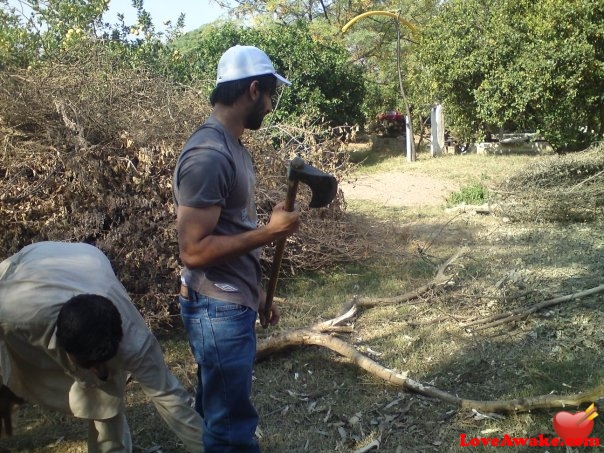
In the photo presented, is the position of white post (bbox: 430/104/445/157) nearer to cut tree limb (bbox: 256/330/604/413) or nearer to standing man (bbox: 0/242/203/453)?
cut tree limb (bbox: 256/330/604/413)

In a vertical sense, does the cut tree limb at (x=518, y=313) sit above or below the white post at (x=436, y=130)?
below

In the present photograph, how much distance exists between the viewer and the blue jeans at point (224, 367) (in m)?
2.18

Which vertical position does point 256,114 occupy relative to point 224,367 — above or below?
above

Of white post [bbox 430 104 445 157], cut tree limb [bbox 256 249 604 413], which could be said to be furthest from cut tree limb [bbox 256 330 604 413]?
white post [bbox 430 104 445 157]

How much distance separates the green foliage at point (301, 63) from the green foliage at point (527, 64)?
226 centimetres

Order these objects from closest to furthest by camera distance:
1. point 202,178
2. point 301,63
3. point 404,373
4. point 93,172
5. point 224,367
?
point 202,178 < point 224,367 < point 404,373 < point 93,172 < point 301,63

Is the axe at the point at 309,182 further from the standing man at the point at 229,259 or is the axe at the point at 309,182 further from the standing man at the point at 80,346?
the standing man at the point at 80,346

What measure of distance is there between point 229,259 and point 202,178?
0.98 ft

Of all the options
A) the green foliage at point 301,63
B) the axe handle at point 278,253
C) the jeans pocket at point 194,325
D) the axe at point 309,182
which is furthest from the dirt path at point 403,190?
the jeans pocket at point 194,325

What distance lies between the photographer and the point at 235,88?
7.18ft

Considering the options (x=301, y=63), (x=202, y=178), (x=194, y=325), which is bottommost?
(x=194, y=325)

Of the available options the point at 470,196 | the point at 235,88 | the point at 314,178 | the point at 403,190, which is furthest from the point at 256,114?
the point at 403,190

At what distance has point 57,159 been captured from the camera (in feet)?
15.5

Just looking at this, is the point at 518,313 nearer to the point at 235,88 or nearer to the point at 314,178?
the point at 314,178
